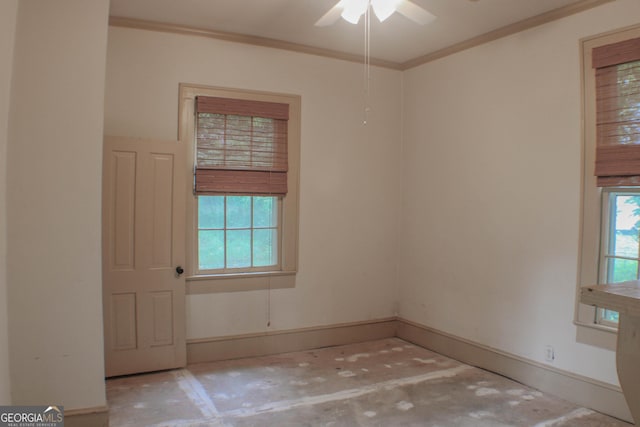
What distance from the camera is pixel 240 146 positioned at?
443 centimetres

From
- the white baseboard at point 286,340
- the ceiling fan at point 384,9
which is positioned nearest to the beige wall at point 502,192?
the white baseboard at point 286,340

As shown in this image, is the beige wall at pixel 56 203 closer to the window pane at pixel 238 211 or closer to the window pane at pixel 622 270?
the window pane at pixel 238 211

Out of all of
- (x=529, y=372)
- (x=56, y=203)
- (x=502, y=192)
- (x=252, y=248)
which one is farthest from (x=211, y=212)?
(x=529, y=372)

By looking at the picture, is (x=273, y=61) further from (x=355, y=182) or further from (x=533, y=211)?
(x=533, y=211)

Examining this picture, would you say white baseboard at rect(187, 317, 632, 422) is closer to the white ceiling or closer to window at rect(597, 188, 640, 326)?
window at rect(597, 188, 640, 326)

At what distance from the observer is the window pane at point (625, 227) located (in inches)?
129

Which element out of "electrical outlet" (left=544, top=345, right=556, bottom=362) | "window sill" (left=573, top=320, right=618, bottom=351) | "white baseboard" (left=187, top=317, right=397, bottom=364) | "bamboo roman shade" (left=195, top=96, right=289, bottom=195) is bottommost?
"white baseboard" (left=187, top=317, right=397, bottom=364)

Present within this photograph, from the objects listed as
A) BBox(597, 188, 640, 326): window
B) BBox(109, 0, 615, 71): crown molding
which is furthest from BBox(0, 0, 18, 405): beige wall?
BBox(597, 188, 640, 326): window

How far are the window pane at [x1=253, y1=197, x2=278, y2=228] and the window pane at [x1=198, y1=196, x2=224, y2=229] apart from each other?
0.34 metres

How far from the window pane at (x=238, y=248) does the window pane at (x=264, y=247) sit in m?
0.07

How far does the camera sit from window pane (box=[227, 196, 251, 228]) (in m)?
4.48

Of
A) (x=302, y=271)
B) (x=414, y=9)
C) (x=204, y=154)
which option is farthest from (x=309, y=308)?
(x=414, y=9)

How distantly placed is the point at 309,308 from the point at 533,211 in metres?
2.32

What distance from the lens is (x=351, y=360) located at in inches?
176
